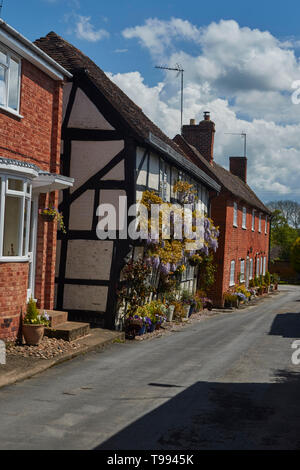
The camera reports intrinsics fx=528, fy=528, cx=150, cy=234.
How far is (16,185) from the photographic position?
419 inches

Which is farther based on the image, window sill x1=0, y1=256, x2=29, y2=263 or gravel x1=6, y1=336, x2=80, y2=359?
window sill x1=0, y1=256, x2=29, y2=263

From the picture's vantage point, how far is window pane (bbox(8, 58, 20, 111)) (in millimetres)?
11156

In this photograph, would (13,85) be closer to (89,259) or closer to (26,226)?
(26,226)

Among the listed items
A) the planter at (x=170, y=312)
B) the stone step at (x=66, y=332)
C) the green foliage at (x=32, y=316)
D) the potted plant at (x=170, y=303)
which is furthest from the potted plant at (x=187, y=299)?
the green foliage at (x=32, y=316)

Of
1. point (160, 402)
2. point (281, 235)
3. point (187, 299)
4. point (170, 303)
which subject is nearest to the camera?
point (160, 402)

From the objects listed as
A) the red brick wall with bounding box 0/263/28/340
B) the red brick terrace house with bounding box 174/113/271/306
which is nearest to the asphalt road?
the red brick wall with bounding box 0/263/28/340

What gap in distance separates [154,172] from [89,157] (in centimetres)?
258

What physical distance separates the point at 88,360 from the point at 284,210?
3560 inches

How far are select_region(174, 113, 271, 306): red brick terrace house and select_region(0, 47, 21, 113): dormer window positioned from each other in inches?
623

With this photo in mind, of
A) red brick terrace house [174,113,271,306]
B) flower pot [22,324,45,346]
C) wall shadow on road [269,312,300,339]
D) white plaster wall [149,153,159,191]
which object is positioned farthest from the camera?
red brick terrace house [174,113,271,306]

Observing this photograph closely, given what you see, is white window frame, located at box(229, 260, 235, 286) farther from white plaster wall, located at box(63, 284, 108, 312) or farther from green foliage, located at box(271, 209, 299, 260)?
green foliage, located at box(271, 209, 299, 260)

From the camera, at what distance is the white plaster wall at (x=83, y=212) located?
1462 centimetres

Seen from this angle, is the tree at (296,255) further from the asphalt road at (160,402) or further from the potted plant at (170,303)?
the asphalt road at (160,402)

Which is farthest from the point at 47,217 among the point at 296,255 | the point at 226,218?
the point at 296,255
